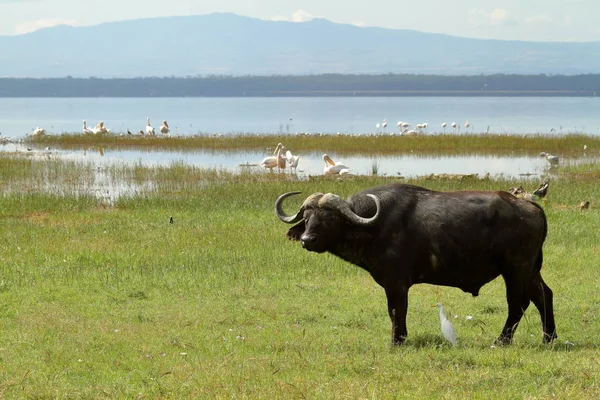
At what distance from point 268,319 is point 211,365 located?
2205 millimetres

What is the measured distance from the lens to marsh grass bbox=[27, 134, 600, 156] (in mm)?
38125

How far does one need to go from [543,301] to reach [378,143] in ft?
100

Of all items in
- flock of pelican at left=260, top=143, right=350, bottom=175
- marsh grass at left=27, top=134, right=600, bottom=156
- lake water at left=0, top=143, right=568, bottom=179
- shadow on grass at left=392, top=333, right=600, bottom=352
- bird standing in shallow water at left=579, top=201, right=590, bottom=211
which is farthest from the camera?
marsh grass at left=27, top=134, right=600, bottom=156

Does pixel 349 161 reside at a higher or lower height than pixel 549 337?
lower

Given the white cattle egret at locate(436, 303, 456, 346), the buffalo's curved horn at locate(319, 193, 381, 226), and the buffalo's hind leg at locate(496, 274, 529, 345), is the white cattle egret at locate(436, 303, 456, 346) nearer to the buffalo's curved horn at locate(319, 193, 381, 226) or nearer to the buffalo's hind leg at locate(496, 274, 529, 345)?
the buffalo's hind leg at locate(496, 274, 529, 345)

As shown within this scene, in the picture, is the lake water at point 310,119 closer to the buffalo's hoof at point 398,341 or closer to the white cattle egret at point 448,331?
the buffalo's hoof at point 398,341

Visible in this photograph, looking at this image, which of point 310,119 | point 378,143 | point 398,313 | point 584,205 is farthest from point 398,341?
point 310,119

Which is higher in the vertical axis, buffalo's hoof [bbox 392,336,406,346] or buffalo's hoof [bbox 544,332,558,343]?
buffalo's hoof [bbox 544,332,558,343]

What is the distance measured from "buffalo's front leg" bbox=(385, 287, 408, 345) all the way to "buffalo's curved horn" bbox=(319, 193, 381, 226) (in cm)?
68

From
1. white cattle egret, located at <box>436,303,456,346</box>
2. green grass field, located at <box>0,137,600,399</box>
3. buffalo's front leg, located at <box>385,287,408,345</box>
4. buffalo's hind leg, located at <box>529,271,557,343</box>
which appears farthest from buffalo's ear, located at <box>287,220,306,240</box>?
buffalo's hind leg, located at <box>529,271,557,343</box>

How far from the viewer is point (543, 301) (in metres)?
9.34

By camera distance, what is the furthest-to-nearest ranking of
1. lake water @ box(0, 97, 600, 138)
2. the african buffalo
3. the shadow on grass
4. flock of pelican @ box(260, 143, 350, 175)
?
lake water @ box(0, 97, 600, 138), flock of pelican @ box(260, 143, 350, 175), the african buffalo, the shadow on grass

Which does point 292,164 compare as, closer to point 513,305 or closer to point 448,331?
point 513,305

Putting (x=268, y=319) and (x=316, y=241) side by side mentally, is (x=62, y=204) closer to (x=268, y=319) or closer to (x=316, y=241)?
(x=268, y=319)
